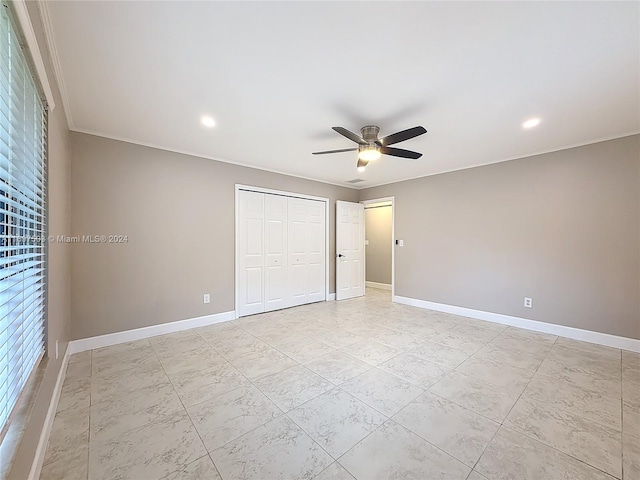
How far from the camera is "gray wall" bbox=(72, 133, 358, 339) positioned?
9.49 feet

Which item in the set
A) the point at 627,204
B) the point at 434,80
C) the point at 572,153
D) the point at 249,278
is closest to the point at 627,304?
the point at 627,204

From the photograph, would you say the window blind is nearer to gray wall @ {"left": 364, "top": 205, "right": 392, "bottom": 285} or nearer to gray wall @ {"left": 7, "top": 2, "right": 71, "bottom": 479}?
gray wall @ {"left": 7, "top": 2, "right": 71, "bottom": 479}

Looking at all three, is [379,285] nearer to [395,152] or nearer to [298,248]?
[298,248]

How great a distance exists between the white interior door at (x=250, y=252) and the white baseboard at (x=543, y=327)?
115 inches

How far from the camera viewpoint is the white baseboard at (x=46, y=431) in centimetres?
128

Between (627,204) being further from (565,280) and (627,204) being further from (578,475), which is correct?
(578,475)

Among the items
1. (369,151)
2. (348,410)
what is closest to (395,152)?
(369,151)

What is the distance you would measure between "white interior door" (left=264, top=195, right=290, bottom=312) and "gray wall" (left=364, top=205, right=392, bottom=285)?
107 inches

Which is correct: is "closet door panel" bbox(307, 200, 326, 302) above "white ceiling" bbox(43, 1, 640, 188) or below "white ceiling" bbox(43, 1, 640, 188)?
below

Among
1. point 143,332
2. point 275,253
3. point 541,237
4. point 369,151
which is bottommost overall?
point 143,332

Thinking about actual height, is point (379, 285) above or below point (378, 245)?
below

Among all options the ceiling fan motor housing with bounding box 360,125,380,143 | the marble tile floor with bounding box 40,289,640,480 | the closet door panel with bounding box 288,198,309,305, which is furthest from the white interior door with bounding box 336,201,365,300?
the ceiling fan motor housing with bounding box 360,125,380,143

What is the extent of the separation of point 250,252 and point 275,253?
1.52ft

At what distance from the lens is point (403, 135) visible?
2.39m
